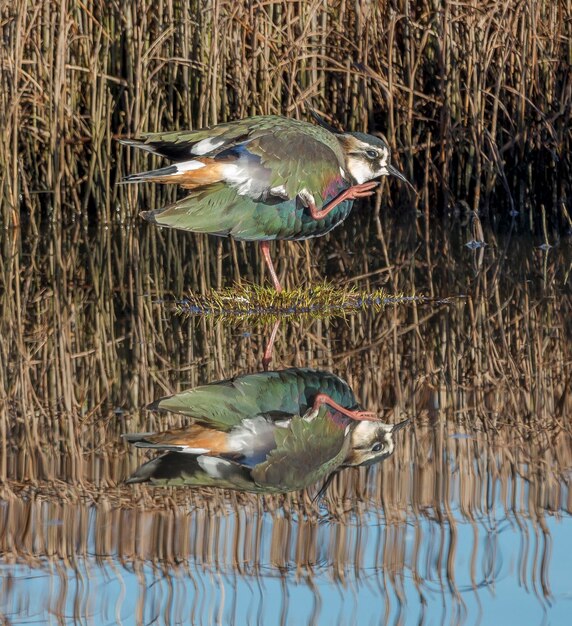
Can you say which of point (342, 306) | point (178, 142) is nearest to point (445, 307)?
point (342, 306)

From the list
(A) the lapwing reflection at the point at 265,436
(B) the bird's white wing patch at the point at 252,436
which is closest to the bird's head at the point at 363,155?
(A) the lapwing reflection at the point at 265,436

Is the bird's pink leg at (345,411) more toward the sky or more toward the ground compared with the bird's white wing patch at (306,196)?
more toward the ground

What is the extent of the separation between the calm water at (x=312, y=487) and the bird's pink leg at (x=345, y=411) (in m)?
0.13

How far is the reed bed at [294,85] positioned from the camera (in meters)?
7.92

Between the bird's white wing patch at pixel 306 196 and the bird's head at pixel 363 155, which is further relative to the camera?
the bird's head at pixel 363 155

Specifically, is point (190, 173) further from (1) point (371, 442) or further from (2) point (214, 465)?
(2) point (214, 465)

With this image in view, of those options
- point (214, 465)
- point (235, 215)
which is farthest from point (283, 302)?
point (214, 465)

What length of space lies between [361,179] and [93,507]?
2.90 m

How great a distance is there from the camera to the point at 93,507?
3.25 m

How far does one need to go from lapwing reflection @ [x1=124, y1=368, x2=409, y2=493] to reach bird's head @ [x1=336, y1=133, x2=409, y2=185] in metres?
1.58

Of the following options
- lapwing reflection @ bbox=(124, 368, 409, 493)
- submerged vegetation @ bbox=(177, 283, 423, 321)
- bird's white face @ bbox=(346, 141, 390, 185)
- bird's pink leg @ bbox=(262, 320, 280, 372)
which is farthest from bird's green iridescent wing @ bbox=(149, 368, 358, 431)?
bird's white face @ bbox=(346, 141, 390, 185)

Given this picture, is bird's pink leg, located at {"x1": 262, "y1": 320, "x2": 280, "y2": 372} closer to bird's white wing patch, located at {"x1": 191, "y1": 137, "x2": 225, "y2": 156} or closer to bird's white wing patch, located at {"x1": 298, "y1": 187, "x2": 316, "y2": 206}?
bird's white wing patch, located at {"x1": 298, "y1": 187, "x2": 316, "y2": 206}

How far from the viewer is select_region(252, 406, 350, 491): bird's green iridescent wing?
136 inches

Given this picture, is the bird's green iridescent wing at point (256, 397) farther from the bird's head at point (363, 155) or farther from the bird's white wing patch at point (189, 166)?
the bird's head at point (363, 155)
